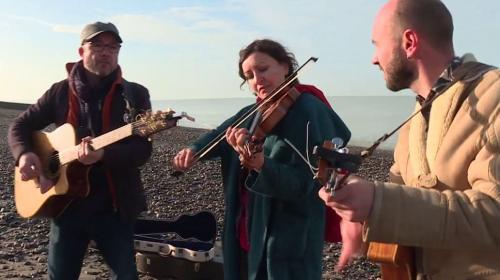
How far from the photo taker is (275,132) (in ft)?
11.4

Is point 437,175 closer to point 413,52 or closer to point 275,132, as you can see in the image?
point 413,52

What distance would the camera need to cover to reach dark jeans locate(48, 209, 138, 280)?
397cm

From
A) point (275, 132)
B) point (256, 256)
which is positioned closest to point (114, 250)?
point (256, 256)

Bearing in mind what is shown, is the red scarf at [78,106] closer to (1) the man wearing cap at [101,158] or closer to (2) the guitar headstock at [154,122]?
(1) the man wearing cap at [101,158]

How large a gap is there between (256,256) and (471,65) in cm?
180

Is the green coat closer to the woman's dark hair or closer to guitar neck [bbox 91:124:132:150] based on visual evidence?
the woman's dark hair

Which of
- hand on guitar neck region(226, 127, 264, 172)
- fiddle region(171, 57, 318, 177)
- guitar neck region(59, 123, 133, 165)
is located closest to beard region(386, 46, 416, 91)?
hand on guitar neck region(226, 127, 264, 172)

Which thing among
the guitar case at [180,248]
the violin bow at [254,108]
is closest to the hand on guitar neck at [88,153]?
the violin bow at [254,108]

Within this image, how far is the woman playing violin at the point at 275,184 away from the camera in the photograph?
323cm

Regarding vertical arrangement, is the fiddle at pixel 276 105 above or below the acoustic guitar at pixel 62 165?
above

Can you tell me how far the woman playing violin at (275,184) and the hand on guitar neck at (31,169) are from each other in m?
1.31

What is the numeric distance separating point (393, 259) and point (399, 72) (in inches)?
27.4

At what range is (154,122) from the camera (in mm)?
3900

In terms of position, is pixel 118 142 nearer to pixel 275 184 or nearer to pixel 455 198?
pixel 275 184
